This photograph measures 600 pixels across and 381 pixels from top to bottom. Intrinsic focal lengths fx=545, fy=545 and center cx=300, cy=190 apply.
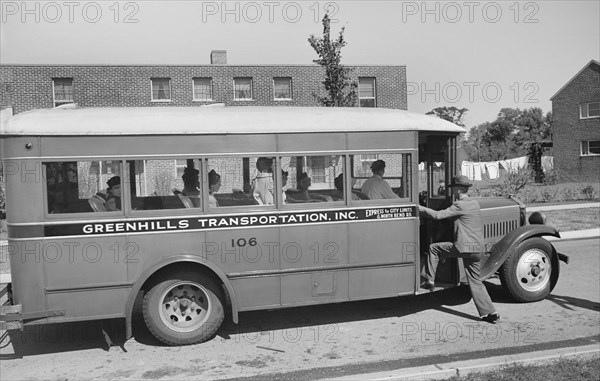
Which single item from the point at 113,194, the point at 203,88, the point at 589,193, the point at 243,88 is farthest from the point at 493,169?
the point at 113,194

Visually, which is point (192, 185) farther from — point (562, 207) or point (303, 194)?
point (562, 207)

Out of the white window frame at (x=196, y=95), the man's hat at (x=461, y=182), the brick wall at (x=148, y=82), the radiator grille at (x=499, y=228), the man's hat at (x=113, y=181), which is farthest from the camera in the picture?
the white window frame at (x=196, y=95)

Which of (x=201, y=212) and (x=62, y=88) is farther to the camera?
(x=62, y=88)

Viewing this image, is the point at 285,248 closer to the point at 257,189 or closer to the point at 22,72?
the point at 257,189

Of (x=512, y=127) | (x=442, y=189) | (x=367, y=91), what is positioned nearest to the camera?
(x=442, y=189)

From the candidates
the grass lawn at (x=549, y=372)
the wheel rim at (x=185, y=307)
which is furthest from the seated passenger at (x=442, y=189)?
the wheel rim at (x=185, y=307)

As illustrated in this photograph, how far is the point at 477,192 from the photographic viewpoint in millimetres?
20000

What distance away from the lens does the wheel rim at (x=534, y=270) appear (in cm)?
725

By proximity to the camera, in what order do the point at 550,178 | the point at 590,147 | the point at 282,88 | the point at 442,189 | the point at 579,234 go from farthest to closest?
the point at 590,147 → the point at 550,178 → the point at 282,88 → the point at 579,234 → the point at 442,189

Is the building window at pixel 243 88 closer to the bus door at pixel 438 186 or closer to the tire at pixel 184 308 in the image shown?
the bus door at pixel 438 186

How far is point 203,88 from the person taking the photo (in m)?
26.6

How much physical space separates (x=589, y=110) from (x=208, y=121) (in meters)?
36.7

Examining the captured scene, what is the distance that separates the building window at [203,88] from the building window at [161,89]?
1314 mm

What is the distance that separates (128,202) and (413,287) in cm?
345
